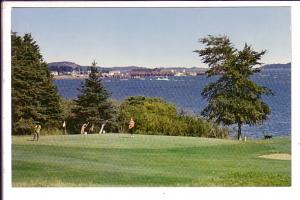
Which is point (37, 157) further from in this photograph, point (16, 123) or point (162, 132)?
point (162, 132)

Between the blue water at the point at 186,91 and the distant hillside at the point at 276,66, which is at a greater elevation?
the distant hillside at the point at 276,66

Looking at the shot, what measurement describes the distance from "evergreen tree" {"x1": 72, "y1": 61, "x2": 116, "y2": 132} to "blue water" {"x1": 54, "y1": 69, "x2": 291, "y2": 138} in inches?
2.0

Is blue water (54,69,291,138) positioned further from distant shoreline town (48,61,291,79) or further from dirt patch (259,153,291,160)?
dirt patch (259,153,291,160)

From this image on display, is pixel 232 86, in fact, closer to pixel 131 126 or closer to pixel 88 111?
pixel 131 126

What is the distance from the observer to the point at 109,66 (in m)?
4.25

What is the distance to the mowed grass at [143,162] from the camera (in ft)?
14.0

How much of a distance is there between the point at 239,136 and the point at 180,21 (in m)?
0.89

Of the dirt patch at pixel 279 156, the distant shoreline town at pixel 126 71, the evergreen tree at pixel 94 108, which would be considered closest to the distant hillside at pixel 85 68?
the distant shoreline town at pixel 126 71

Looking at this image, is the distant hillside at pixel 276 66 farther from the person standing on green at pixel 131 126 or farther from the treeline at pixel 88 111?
the person standing on green at pixel 131 126

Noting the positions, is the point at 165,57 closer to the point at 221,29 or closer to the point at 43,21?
the point at 221,29

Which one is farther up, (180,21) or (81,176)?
(180,21)

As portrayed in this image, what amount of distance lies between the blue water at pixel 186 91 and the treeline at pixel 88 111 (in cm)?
4
